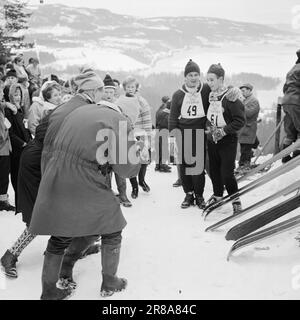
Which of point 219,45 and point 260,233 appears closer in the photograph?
point 260,233

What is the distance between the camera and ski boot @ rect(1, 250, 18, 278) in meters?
3.32

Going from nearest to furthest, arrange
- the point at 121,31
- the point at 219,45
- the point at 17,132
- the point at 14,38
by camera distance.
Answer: the point at 17,132 → the point at 14,38 → the point at 219,45 → the point at 121,31

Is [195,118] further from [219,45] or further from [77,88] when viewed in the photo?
[219,45]

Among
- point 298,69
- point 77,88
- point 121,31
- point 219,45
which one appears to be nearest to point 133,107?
point 77,88

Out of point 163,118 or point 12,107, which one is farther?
point 163,118

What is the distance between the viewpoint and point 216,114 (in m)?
4.69

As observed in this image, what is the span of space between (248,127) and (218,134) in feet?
11.7

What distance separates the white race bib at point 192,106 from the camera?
4914mm

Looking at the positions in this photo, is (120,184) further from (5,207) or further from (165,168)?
(165,168)

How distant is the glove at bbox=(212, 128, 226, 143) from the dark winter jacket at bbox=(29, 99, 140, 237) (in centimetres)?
208

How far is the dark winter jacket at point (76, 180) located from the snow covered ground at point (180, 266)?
699mm

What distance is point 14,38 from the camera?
24.6 meters

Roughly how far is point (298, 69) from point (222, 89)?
5.04 feet

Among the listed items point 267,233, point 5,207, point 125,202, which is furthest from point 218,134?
point 5,207
